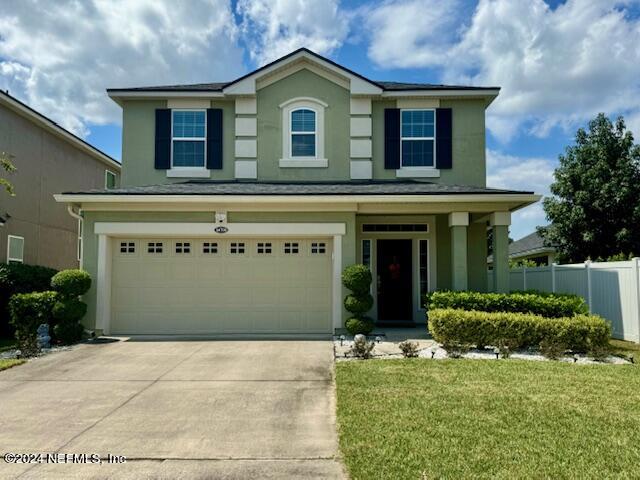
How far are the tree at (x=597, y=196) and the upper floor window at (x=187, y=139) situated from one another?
1394 centimetres

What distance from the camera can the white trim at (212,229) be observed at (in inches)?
460

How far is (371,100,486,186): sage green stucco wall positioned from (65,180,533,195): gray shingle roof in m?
0.75

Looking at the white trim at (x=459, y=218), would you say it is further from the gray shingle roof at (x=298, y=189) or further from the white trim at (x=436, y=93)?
the white trim at (x=436, y=93)

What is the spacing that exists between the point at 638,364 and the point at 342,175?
26.9 feet

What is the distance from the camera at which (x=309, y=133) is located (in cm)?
1402

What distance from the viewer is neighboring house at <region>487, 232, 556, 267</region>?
76.9ft

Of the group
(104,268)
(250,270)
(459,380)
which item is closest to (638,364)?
(459,380)

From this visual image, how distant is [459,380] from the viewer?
713cm

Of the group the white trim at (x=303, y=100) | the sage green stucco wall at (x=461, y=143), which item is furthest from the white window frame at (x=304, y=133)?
the sage green stucco wall at (x=461, y=143)

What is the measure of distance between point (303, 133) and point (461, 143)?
446 centimetres

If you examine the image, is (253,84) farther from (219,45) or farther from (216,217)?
(216,217)

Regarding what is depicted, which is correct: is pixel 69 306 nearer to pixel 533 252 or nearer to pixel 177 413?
pixel 177 413

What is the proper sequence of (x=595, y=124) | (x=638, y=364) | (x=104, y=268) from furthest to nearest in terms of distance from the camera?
(x=595, y=124) → (x=104, y=268) → (x=638, y=364)

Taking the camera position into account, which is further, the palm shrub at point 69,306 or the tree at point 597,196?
the tree at point 597,196
